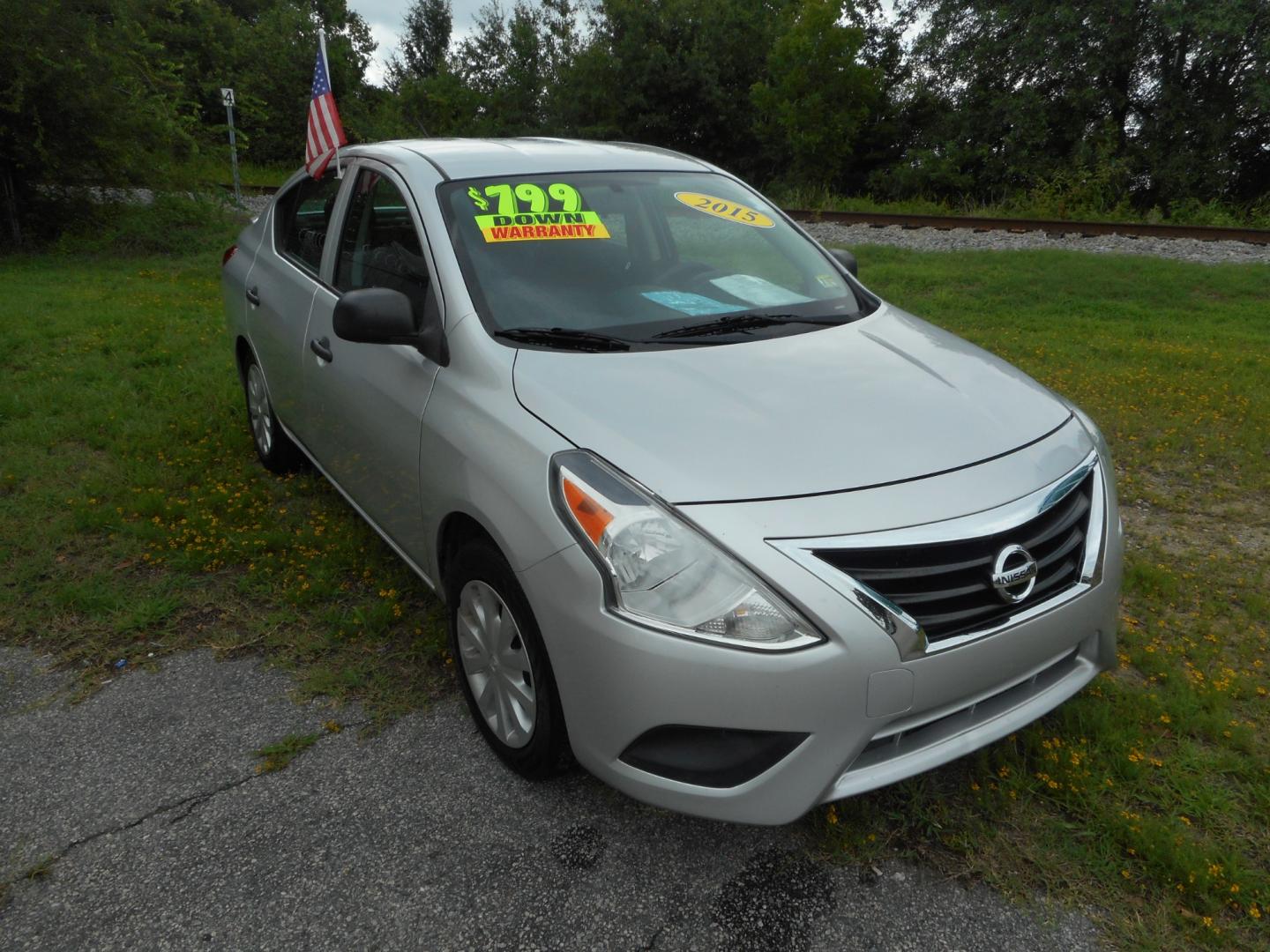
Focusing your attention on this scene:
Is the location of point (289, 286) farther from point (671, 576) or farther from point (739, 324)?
point (671, 576)

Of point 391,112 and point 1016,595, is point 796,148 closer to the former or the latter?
point 391,112

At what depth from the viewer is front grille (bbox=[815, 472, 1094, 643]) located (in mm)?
2082

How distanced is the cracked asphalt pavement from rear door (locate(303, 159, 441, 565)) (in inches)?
30.8

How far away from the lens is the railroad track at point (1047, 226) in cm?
1215

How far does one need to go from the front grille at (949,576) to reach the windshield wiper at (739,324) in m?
1.10

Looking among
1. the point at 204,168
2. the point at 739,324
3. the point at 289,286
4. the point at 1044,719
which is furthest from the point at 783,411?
the point at 204,168

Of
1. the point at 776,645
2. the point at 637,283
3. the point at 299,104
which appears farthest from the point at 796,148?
the point at 776,645

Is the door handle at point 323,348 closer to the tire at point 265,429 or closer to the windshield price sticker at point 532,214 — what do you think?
the windshield price sticker at point 532,214

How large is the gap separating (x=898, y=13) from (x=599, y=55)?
796 centimetres

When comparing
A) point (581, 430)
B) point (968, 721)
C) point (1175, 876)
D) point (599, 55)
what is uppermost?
point (599, 55)

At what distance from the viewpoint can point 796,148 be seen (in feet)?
72.2

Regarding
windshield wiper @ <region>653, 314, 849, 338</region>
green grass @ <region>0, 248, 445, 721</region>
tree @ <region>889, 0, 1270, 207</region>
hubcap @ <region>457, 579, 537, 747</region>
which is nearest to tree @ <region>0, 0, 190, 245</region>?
green grass @ <region>0, 248, 445, 721</region>

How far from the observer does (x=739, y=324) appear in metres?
3.06

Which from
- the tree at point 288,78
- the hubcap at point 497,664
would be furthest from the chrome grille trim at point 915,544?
the tree at point 288,78
